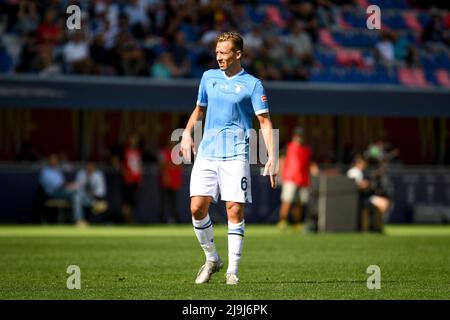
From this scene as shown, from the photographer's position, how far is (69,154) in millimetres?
31453

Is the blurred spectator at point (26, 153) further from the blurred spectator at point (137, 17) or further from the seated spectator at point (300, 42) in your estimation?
the seated spectator at point (300, 42)

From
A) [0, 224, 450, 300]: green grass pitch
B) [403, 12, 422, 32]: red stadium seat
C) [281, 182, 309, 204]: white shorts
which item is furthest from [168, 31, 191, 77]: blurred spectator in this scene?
[403, 12, 422, 32]: red stadium seat

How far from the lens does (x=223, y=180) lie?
40.4ft

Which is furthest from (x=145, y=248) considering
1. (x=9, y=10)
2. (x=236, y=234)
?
(x=9, y=10)

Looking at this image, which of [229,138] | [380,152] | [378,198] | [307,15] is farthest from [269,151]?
[307,15]

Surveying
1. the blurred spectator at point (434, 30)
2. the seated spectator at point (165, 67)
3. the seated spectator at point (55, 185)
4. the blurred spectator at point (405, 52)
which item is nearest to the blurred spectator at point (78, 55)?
the seated spectator at point (165, 67)

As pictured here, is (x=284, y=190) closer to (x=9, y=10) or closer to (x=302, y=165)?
(x=302, y=165)

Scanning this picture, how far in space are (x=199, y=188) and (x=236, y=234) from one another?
2.06ft

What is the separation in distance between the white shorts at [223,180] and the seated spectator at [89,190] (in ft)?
56.5

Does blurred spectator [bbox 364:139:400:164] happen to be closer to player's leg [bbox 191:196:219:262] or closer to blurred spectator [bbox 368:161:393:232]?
blurred spectator [bbox 368:161:393:232]

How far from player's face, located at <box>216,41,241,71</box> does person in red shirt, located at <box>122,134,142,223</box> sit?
17713 millimetres

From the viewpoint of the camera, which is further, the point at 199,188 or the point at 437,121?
the point at 437,121

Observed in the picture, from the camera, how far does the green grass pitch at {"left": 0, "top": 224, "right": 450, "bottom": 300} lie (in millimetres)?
11461
